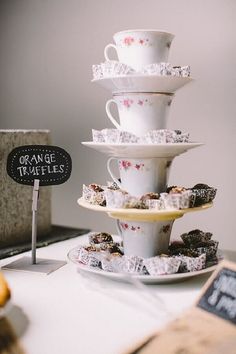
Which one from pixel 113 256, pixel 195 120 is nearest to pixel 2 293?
pixel 113 256

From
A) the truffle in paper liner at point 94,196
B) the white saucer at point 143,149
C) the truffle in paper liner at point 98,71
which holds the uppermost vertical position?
the truffle in paper liner at point 98,71

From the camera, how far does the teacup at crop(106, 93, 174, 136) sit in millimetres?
1249

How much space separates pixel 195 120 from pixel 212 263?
0.64m

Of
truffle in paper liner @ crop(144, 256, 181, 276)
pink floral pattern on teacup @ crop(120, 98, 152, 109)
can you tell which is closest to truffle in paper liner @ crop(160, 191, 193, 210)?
truffle in paper liner @ crop(144, 256, 181, 276)

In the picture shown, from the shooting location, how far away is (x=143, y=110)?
1256 millimetres

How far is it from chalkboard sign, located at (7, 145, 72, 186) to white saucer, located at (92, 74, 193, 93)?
0.96ft

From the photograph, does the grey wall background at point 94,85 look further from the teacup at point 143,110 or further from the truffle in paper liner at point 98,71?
the truffle in paper liner at point 98,71

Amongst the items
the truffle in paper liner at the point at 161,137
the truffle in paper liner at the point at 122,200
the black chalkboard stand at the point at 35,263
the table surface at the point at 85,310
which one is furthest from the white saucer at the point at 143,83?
the table surface at the point at 85,310

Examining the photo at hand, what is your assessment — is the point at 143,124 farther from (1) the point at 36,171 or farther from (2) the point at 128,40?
(1) the point at 36,171

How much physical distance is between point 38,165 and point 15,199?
11.7 inches

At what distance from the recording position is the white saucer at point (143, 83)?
3.90ft

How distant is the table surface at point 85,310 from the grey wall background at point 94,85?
1.86ft

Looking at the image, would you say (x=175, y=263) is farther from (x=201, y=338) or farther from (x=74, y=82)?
(x=74, y=82)

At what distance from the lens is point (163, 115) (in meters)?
1.28
